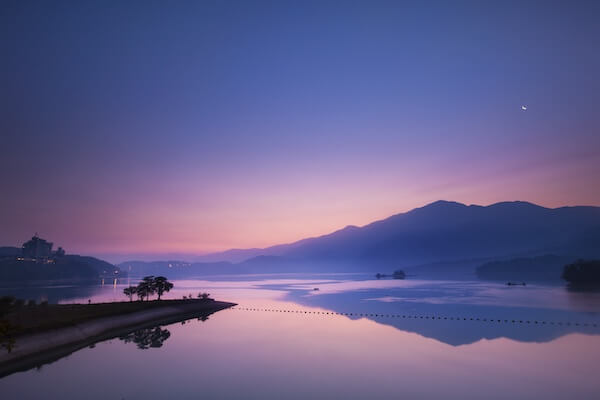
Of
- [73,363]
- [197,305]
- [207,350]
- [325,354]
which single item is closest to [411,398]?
[325,354]

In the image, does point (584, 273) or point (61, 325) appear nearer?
point (61, 325)

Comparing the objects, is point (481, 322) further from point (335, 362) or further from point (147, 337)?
point (147, 337)

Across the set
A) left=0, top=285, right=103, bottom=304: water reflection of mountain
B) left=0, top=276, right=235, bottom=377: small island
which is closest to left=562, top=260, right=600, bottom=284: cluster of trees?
left=0, top=276, right=235, bottom=377: small island

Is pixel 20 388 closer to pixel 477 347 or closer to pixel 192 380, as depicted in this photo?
pixel 192 380

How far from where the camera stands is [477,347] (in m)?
51.6

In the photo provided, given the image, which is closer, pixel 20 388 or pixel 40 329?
pixel 20 388

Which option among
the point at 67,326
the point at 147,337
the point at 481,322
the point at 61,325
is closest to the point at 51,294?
the point at 147,337

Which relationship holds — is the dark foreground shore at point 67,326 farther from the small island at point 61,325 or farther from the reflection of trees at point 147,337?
the reflection of trees at point 147,337

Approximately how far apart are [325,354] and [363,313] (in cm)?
4488

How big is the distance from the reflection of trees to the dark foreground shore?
7.06 ft

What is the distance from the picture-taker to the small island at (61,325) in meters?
40.8

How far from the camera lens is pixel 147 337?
59344 millimetres

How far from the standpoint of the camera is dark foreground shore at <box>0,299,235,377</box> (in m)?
42.2

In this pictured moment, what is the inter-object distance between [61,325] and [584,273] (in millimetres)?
218090
